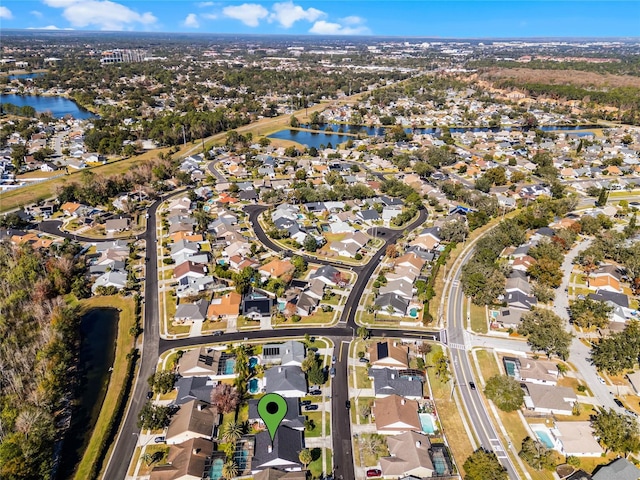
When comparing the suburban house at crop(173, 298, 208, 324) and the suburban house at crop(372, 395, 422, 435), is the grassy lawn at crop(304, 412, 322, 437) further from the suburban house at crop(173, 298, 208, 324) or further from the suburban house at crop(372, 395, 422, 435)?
the suburban house at crop(173, 298, 208, 324)

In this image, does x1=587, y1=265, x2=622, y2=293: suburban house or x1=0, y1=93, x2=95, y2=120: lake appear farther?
x1=0, y1=93, x2=95, y2=120: lake

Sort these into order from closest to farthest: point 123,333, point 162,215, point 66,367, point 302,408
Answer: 1. point 302,408
2. point 66,367
3. point 123,333
4. point 162,215

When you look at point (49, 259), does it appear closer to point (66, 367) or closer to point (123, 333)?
point (123, 333)

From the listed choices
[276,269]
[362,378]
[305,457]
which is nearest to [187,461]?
[305,457]

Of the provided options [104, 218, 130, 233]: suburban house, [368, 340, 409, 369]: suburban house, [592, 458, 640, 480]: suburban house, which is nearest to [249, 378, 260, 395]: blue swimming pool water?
[368, 340, 409, 369]: suburban house

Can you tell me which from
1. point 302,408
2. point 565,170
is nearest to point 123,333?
point 302,408

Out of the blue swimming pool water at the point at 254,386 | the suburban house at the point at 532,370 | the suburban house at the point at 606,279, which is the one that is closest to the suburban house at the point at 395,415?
the blue swimming pool water at the point at 254,386

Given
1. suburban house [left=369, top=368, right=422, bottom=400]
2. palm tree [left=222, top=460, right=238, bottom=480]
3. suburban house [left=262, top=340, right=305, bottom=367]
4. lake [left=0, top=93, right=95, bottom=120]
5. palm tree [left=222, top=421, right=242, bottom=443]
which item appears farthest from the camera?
lake [left=0, top=93, right=95, bottom=120]
